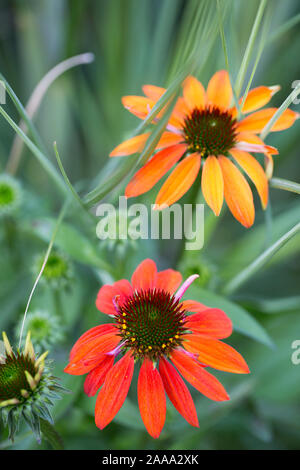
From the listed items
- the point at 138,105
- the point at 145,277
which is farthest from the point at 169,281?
the point at 138,105

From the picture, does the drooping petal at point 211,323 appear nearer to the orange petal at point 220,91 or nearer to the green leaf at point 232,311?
the green leaf at point 232,311

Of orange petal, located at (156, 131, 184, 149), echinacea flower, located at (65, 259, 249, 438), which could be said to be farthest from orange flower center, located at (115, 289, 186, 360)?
orange petal, located at (156, 131, 184, 149)

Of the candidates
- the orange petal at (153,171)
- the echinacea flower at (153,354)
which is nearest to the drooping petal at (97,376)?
the echinacea flower at (153,354)

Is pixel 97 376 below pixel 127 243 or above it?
below

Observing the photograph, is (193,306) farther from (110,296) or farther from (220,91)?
(220,91)

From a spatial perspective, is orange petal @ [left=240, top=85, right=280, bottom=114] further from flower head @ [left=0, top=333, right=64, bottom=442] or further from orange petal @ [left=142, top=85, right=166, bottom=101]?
flower head @ [left=0, top=333, right=64, bottom=442]

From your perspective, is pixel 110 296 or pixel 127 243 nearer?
pixel 110 296
